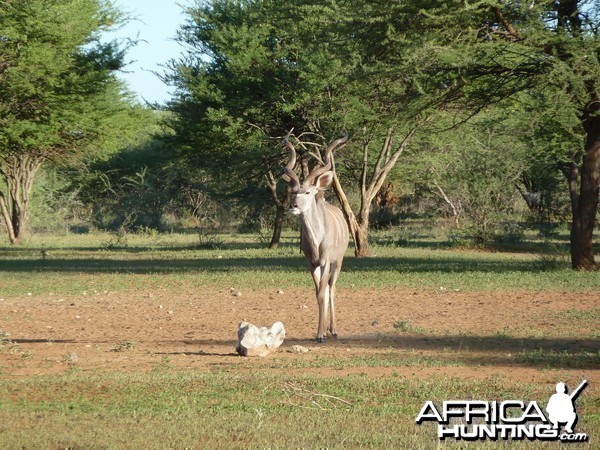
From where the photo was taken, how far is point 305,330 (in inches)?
584

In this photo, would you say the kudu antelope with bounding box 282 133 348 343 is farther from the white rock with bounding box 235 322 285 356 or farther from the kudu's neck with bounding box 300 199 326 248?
the white rock with bounding box 235 322 285 356

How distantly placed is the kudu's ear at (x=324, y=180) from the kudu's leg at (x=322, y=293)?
107 cm

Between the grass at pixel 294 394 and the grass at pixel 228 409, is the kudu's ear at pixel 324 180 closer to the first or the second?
→ the grass at pixel 294 394

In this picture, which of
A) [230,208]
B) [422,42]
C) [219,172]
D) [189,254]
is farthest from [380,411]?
[230,208]

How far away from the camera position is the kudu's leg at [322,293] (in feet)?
44.2

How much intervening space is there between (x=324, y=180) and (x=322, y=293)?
156 cm

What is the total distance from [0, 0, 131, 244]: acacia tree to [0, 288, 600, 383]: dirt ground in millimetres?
8229

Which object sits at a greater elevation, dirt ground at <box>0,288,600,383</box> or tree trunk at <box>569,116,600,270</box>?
tree trunk at <box>569,116,600,270</box>

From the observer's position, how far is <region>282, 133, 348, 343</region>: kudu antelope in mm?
13492

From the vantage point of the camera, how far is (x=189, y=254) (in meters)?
34.0

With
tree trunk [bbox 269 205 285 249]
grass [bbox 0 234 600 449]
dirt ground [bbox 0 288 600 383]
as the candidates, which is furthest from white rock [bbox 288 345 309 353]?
Result: tree trunk [bbox 269 205 285 249]

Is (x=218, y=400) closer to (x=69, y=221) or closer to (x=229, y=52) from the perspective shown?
(x=229, y=52)

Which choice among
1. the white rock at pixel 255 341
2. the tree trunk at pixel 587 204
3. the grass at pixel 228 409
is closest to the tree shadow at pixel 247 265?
the tree trunk at pixel 587 204

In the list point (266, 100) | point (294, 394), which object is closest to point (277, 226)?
point (266, 100)
